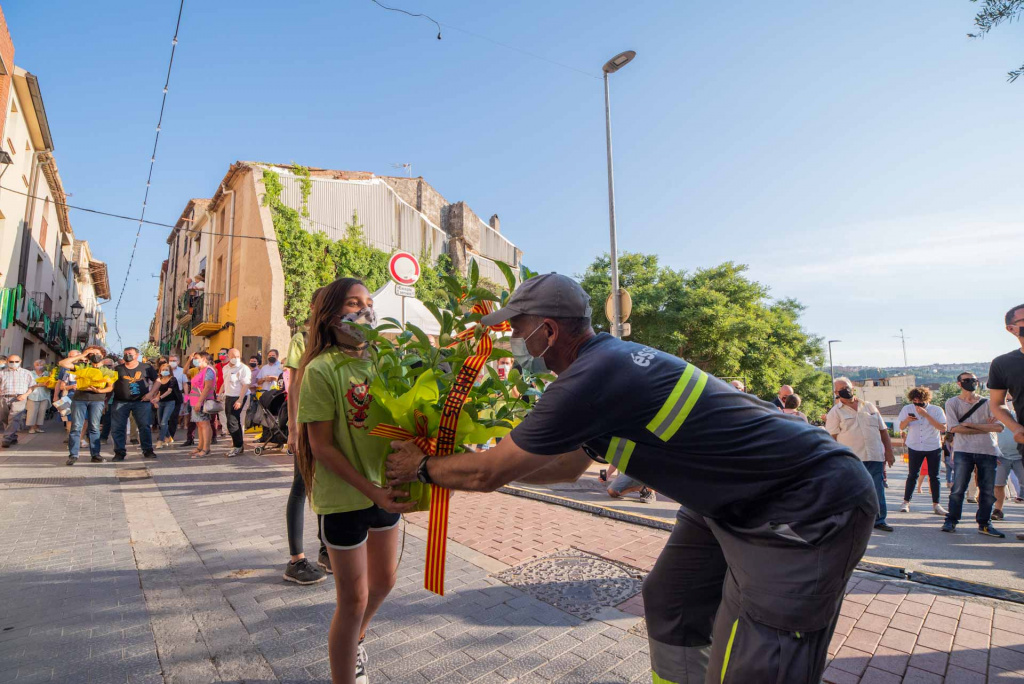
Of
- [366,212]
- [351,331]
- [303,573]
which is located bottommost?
[303,573]

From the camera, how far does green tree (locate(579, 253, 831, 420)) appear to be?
92.9ft

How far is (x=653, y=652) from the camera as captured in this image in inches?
78.2

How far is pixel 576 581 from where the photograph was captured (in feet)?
12.8

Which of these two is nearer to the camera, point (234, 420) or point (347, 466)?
point (347, 466)

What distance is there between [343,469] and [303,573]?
82.8 inches

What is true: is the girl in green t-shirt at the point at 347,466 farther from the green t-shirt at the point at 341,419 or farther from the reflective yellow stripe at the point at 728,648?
the reflective yellow stripe at the point at 728,648

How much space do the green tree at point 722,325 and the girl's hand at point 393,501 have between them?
25855mm

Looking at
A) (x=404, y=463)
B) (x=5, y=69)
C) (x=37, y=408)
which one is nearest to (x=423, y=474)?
(x=404, y=463)

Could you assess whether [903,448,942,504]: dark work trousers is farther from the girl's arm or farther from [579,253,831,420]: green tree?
[579,253,831,420]: green tree

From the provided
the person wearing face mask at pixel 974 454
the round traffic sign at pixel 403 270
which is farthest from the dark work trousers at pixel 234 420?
the person wearing face mask at pixel 974 454

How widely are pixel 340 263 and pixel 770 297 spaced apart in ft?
83.0

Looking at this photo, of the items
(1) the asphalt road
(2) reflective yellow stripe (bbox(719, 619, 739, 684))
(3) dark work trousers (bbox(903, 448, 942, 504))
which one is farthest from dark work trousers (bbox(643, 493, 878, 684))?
(3) dark work trousers (bbox(903, 448, 942, 504))

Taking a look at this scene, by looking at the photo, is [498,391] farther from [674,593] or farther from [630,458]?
[674,593]

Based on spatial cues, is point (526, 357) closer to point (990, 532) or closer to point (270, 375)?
point (990, 532)
